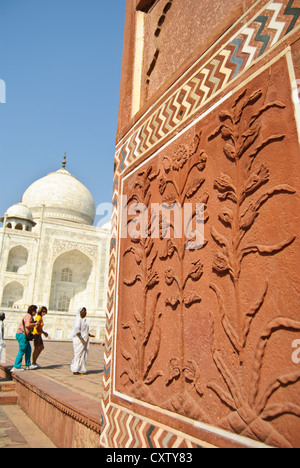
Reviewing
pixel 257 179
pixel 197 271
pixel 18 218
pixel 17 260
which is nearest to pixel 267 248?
pixel 257 179

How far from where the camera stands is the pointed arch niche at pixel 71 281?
19.1 meters

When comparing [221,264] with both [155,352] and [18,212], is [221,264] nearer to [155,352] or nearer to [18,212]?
[155,352]

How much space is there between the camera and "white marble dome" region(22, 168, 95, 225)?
23266mm

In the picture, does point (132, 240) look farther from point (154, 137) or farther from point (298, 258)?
point (298, 258)

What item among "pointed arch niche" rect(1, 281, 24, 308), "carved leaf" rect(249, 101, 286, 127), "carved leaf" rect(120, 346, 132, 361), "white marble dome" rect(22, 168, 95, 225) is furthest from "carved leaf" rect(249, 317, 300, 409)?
"white marble dome" rect(22, 168, 95, 225)

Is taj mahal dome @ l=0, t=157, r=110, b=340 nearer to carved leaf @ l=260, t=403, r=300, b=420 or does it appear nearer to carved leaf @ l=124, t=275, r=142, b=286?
carved leaf @ l=124, t=275, r=142, b=286


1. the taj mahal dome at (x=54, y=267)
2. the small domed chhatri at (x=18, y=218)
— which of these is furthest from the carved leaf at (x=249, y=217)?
the small domed chhatri at (x=18, y=218)

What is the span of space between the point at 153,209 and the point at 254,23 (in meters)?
0.86

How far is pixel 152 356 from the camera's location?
1.46 metres

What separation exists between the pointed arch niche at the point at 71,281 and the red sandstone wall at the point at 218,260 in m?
17.8

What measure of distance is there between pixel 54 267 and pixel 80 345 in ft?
51.7

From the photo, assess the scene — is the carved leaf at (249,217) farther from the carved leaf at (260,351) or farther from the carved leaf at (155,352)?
the carved leaf at (155,352)

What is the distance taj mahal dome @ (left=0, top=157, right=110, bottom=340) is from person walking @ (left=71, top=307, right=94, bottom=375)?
1118cm
